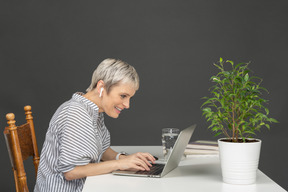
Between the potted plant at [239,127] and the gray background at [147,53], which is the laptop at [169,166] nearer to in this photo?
the potted plant at [239,127]

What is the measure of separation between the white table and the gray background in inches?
84.5

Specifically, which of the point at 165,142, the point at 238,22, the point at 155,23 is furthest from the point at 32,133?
the point at 238,22

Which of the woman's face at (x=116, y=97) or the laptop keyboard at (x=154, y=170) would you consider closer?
the laptop keyboard at (x=154, y=170)

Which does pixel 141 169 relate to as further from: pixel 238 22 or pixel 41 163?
pixel 238 22

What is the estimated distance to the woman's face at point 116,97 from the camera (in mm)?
2121

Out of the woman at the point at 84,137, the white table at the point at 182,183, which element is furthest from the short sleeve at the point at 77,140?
the white table at the point at 182,183

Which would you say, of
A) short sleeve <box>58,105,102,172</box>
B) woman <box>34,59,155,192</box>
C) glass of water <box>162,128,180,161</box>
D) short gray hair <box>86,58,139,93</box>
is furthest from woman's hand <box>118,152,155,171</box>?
short gray hair <box>86,58,139,93</box>

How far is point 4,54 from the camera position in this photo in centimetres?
397

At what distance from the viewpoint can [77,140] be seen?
74.8 inches

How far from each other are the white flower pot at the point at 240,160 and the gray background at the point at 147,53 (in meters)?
2.45

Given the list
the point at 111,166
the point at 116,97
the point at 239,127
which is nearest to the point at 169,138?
the point at 116,97

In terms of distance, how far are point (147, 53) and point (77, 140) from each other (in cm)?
226

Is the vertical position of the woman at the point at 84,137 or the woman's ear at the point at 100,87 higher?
the woman's ear at the point at 100,87

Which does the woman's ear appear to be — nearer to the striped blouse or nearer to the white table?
the striped blouse
